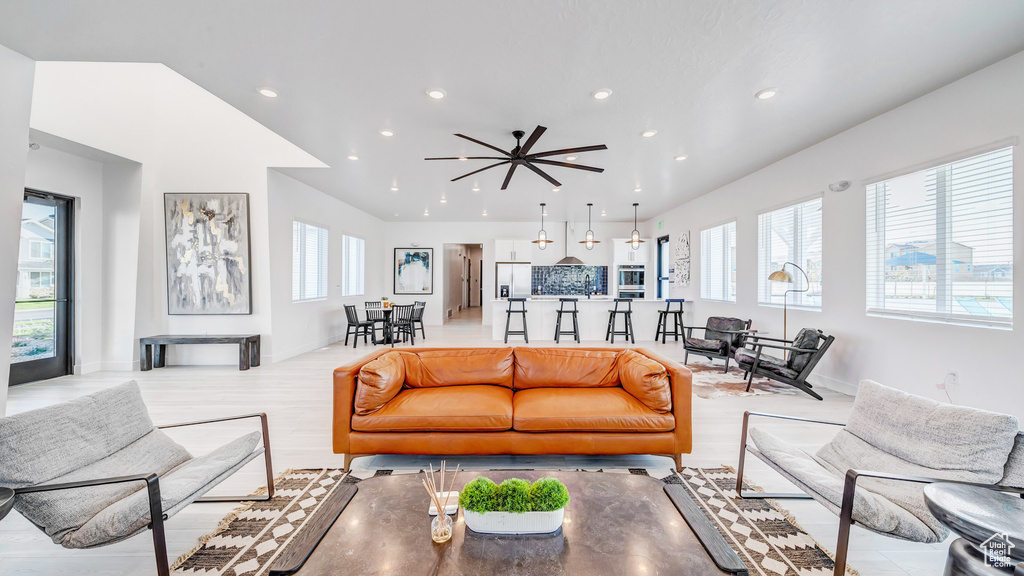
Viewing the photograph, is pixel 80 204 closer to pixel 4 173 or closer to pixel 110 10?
pixel 4 173

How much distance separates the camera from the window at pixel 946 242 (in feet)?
9.80

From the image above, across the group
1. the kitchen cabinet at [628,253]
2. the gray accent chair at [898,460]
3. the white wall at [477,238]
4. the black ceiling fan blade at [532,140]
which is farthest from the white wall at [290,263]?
the gray accent chair at [898,460]

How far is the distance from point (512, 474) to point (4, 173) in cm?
380

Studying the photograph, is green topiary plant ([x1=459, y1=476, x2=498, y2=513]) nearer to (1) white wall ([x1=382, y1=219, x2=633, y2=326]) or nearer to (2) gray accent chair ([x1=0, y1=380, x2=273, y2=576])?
(2) gray accent chair ([x1=0, y1=380, x2=273, y2=576])

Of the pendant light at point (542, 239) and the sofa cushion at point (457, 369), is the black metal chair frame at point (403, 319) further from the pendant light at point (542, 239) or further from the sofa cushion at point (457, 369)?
the sofa cushion at point (457, 369)

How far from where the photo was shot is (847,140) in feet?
14.0

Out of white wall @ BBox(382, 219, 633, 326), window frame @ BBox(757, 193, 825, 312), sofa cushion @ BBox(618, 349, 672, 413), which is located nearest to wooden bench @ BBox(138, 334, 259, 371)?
white wall @ BBox(382, 219, 633, 326)

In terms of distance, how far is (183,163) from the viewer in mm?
5645

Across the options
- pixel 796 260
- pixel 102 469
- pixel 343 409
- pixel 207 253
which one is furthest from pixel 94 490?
pixel 796 260

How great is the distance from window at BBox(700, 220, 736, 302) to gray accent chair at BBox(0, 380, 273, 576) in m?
6.78

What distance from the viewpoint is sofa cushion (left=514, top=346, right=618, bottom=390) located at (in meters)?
3.09

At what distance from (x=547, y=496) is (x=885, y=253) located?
4.47 meters

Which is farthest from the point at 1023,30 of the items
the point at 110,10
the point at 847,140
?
the point at 110,10

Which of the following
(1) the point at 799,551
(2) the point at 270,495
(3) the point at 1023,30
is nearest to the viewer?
A: (1) the point at 799,551
